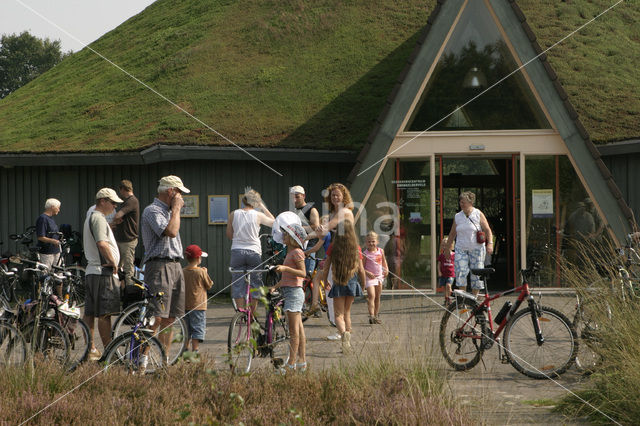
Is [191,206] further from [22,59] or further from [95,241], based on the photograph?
[22,59]

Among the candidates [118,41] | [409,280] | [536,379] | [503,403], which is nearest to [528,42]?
[409,280]

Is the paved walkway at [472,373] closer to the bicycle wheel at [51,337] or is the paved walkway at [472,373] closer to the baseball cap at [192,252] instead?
the baseball cap at [192,252]

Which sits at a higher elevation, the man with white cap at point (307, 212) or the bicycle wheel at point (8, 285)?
the man with white cap at point (307, 212)

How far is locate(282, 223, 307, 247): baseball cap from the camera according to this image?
7.77 meters

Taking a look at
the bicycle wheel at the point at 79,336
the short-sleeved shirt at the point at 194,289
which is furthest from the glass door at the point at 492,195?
the bicycle wheel at the point at 79,336

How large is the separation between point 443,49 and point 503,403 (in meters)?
9.65

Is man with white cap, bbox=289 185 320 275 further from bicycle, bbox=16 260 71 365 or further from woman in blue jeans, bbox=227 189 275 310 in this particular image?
bicycle, bbox=16 260 71 365

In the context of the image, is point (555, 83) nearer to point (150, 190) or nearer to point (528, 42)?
point (528, 42)

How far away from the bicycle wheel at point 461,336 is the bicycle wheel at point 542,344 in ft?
1.00

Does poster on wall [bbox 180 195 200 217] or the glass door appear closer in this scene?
the glass door

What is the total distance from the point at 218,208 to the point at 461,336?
932 centimetres

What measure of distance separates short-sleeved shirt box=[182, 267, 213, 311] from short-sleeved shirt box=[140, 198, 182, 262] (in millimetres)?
567

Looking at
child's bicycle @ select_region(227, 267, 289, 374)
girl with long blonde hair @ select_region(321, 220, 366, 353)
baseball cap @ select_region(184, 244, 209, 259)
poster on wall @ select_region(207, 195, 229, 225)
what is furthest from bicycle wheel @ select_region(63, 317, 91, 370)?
poster on wall @ select_region(207, 195, 229, 225)

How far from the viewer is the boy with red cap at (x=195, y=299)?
8.26 m
